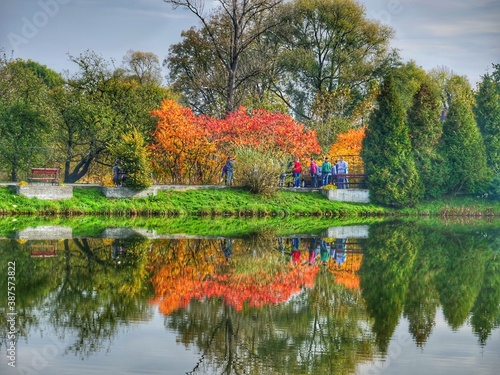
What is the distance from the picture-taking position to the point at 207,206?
35.0 m

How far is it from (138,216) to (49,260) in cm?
1616

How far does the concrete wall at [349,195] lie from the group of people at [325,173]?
522 millimetres

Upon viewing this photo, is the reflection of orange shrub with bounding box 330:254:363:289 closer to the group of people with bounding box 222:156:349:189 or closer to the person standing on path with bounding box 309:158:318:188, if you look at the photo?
the group of people with bounding box 222:156:349:189

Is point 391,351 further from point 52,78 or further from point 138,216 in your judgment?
point 52,78

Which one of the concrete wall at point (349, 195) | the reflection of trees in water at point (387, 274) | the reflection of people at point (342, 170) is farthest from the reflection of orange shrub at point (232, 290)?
the reflection of people at point (342, 170)

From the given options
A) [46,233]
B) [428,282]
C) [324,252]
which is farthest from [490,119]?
[428,282]

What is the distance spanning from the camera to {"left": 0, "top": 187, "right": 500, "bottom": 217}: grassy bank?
32.8m

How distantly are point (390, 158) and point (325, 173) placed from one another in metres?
3.10

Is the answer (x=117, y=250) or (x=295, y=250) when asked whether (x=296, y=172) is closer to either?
(x=295, y=250)

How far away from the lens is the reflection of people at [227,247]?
62.1 ft

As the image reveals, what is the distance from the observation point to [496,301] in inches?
543

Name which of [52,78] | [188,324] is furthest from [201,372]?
[52,78]

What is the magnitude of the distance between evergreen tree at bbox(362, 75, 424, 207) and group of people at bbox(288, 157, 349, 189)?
1174mm

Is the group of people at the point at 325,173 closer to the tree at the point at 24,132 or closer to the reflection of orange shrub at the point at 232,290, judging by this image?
the tree at the point at 24,132
